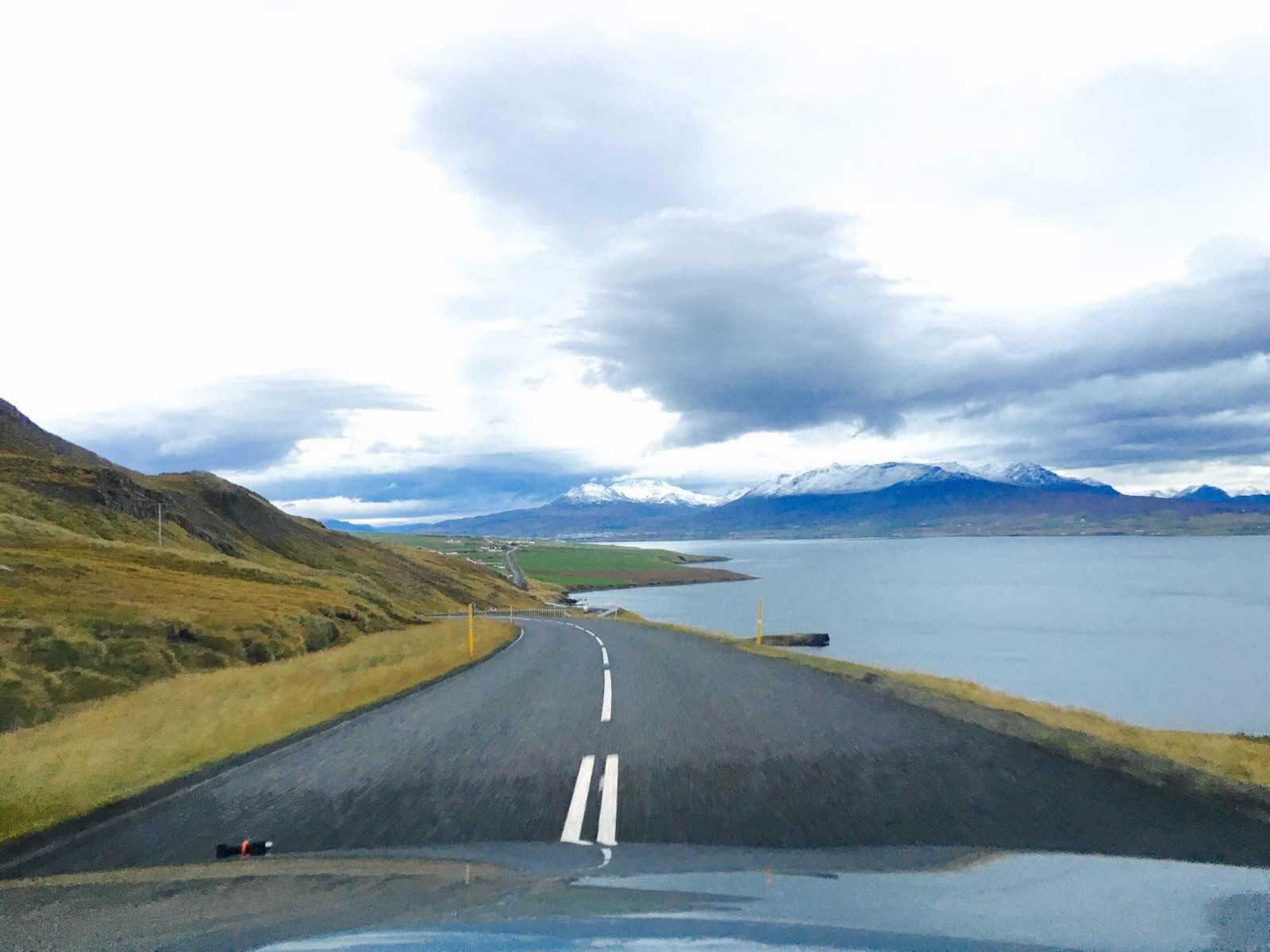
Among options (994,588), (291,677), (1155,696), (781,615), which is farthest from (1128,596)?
(291,677)

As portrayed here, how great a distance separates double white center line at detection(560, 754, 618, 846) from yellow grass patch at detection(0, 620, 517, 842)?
4390 mm

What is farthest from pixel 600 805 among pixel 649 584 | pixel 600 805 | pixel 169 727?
pixel 649 584

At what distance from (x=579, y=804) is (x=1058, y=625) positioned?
70.6 metres

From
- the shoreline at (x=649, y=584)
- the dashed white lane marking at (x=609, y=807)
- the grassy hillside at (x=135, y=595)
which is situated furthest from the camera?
the shoreline at (x=649, y=584)

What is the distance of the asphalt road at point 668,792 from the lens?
616 cm

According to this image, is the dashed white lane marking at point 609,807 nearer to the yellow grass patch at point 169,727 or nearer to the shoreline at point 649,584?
the yellow grass patch at point 169,727

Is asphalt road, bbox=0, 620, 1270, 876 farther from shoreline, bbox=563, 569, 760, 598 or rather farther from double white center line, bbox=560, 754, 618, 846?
shoreline, bbox=563, 569, 760, 598

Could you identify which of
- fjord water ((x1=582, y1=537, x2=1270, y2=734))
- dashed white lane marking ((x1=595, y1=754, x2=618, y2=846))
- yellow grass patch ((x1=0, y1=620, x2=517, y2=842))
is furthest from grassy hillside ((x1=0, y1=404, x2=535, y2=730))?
fjord water ((x1=582, y1=537, x2=1270, y2=734))

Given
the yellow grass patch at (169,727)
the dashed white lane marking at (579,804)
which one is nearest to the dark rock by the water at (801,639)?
the yellow grass patch at (169,727)

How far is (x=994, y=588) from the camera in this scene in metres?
109

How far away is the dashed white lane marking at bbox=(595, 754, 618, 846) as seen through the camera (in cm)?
612

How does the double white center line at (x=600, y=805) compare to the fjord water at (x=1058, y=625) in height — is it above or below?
above

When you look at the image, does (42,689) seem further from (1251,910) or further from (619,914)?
(1251,910)

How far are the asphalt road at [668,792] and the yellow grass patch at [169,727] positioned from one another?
622 mm
